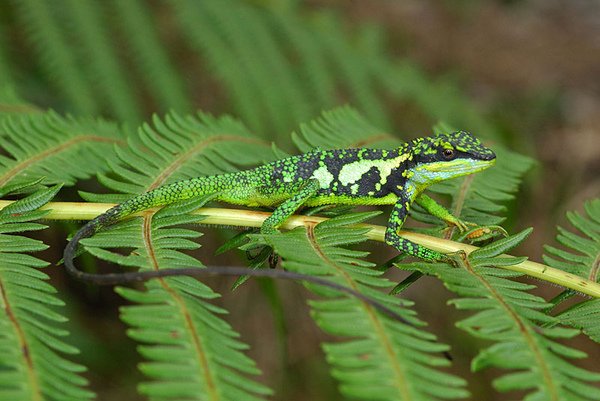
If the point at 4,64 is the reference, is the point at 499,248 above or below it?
below

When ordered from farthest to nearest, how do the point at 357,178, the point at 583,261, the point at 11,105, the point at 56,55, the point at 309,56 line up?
the point at 309,56
the point at 56,55
the point at 11,105
the point at 357,178
the point at 583,261

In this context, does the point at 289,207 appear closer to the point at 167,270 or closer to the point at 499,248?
the point at 167,270

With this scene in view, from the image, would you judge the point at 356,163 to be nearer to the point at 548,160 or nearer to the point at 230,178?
the point at 230,178

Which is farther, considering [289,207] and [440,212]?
[440,212]

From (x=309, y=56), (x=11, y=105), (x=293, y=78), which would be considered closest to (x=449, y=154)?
(x=293, y=78)

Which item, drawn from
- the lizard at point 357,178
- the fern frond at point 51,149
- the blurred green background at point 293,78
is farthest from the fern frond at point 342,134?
the fern frond at point 51,149

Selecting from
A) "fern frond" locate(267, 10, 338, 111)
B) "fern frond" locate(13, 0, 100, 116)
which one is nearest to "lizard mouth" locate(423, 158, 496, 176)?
"fern frond" locate(267, 10, 338, 111)

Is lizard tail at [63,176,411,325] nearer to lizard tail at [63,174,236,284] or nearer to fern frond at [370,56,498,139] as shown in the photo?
lizard tail at [63,174,236,284]
